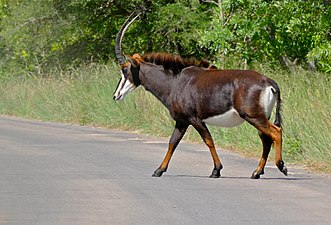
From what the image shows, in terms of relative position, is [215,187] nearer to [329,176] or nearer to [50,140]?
[329,176]

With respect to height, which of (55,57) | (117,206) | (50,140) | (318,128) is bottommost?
(55,57)

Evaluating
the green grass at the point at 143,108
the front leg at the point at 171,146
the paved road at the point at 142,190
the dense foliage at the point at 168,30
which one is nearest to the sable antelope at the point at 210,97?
the front leg at the point at 171,146

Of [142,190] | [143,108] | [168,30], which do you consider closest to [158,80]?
[142,190]

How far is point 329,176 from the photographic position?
559 inches

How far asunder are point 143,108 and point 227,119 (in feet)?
34.4

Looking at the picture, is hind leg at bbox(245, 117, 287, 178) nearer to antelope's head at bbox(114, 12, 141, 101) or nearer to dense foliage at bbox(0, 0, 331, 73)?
antelope's head at bbox(114, 12, 141, 101)

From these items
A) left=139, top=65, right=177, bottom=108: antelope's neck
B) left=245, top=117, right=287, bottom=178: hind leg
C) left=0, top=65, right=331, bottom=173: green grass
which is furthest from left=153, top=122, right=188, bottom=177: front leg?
left=0, top=65, right=331, bottom=173: green grass

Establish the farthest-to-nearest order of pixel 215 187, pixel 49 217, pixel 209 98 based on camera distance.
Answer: pixel 209 98
pixel 215 187
pixel 49 217

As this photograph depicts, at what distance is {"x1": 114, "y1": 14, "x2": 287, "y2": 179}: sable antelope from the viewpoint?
1362 cm

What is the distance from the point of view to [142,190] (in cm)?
1239

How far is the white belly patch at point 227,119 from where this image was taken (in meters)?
13.8

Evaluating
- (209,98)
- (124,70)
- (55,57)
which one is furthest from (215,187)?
(55,57)

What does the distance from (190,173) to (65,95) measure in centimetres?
1580

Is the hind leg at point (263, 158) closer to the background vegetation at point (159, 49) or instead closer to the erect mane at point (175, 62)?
the background vegetation at point (159, 49)
